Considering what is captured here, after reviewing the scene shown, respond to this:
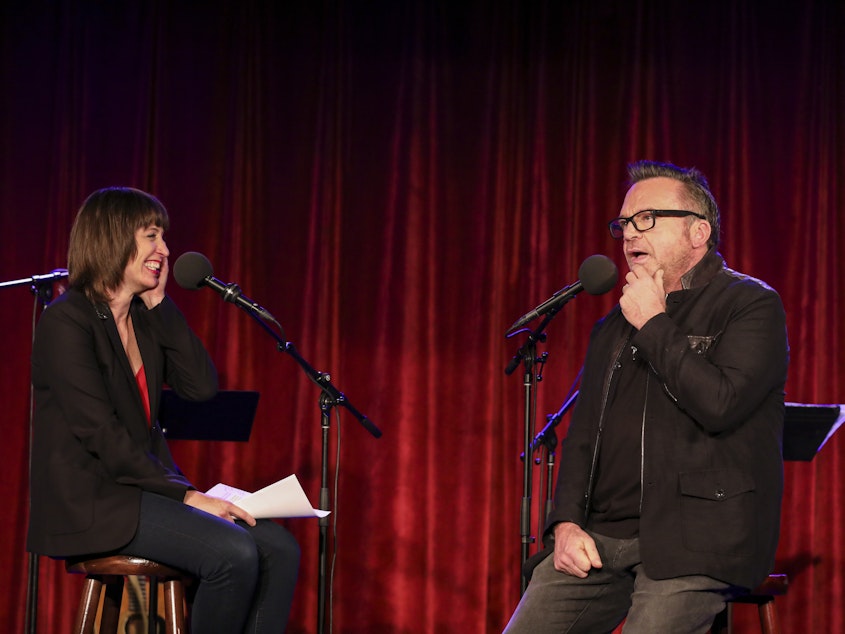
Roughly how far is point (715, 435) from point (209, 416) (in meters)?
1.89

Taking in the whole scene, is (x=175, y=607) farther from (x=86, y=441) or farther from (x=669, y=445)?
(x=669, y=445)

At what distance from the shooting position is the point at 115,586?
326cm

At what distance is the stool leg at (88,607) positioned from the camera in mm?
3119

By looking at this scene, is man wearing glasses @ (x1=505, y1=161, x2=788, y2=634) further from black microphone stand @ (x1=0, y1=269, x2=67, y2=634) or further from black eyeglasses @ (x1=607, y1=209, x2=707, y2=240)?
black microphone stand @ (x1=0, y1=269, x2=67, y2=634)

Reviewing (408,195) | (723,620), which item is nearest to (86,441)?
(723,620)

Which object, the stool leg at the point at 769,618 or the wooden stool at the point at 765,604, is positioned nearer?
the wooden stool at the point at 765,604

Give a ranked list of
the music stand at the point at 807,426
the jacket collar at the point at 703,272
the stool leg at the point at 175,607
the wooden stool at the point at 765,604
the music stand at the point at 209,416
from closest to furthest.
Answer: the jacket collar at the point at 703,272 → the stool leg at the point at 175,607 → the wooden stool at the point at 765,604 → the music stand at the point at 807,426 → the music stand at the point at 209,416

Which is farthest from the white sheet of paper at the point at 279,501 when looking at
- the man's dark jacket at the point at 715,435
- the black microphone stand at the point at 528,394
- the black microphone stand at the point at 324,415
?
the man's dark jacket at the point at 715,435

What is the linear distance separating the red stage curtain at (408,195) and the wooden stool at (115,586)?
1.58 metres

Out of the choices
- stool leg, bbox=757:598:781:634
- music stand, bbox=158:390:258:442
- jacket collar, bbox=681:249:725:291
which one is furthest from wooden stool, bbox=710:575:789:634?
music stand, bbox=158:390:258:442

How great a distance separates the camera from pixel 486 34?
4875 mm

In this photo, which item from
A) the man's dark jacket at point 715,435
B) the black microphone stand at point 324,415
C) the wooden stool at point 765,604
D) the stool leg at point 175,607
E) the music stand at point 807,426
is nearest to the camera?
the man's dark jacket at point 715,435

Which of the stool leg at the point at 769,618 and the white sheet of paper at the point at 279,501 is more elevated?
the white sheet of paper at the point at 279,501

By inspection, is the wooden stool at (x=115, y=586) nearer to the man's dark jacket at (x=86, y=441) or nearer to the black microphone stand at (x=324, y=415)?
the man's dark jacket at (x=86, y=441)
